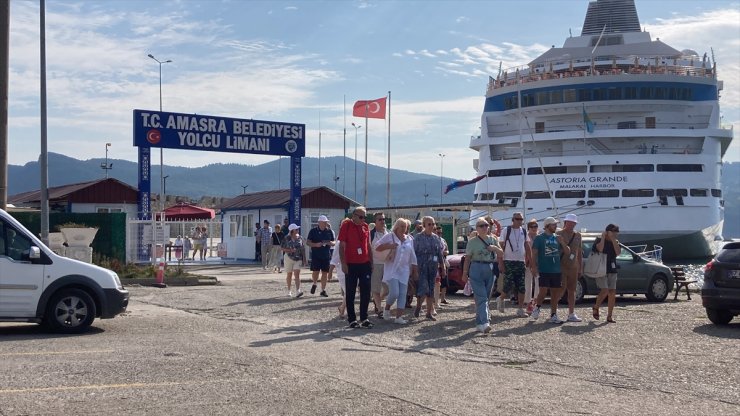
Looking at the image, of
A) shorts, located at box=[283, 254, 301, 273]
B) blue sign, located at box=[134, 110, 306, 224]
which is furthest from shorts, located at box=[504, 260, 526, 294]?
blue sign, located at box=[134, 110, 306, 224]

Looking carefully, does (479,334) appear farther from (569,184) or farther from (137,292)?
(569,184)

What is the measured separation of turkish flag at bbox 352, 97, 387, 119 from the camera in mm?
40312

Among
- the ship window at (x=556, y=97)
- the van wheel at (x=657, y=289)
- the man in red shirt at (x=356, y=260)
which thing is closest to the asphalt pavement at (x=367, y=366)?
the man in red shirt at (x=356, y=260)

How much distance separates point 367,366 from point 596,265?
230 inches

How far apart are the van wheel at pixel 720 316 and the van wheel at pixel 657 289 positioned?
444 cm

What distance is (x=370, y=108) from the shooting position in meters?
40.4

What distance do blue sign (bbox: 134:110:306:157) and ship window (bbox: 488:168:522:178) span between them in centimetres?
1469

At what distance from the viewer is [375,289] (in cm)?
1335

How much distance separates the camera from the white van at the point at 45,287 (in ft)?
35.5

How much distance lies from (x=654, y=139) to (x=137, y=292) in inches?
1147

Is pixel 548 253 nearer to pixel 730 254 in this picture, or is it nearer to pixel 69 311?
pixel 730 254

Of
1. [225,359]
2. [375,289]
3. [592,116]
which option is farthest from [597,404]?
[592,116]

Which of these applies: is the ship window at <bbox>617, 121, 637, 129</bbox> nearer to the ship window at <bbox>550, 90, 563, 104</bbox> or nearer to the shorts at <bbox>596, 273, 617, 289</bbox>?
the ship window at <bbox>550, 90, 563, 104</bbox>

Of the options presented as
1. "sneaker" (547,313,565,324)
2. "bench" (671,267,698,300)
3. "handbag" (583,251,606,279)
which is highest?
"handbag" (583,251,606,279)
